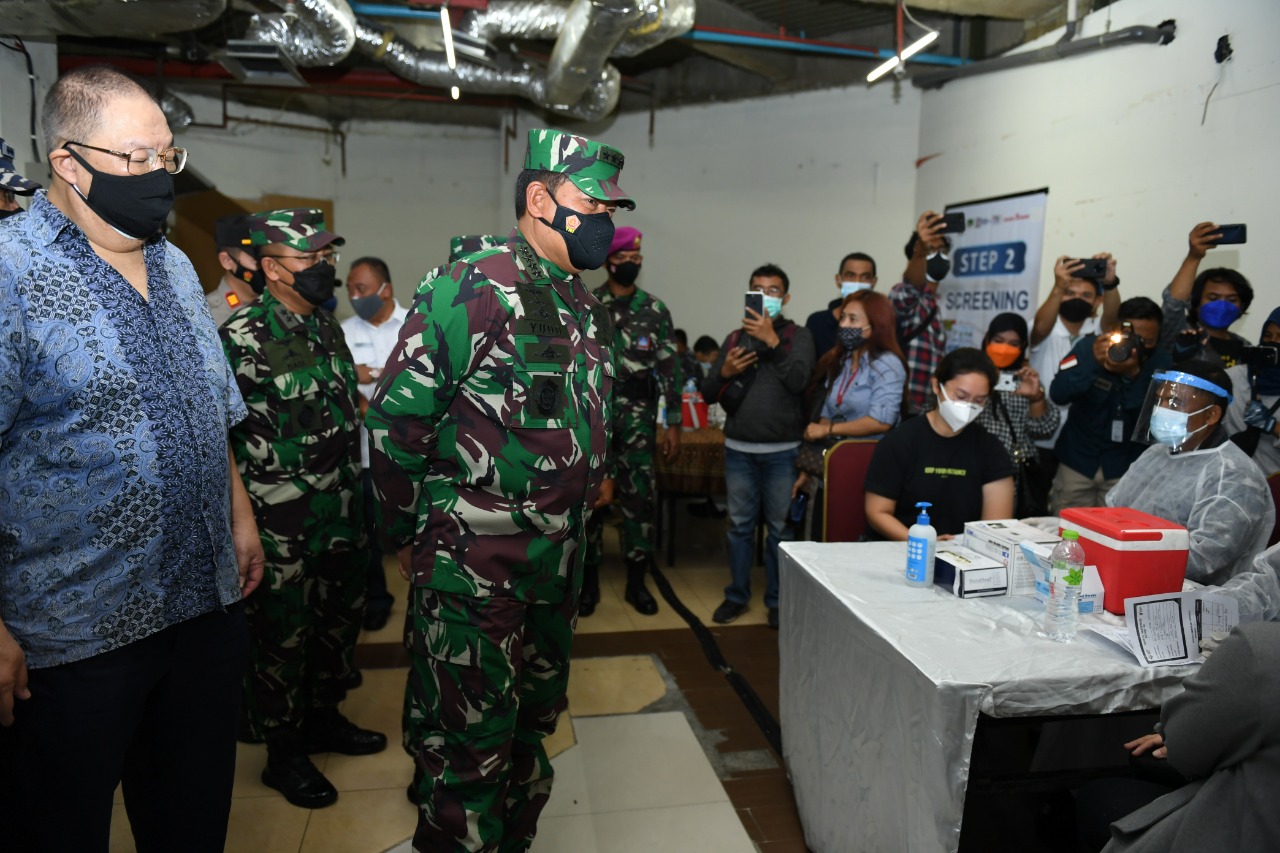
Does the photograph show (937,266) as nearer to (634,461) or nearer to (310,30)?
(634,461)

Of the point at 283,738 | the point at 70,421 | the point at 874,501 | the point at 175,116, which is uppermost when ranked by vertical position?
the point at 175,116

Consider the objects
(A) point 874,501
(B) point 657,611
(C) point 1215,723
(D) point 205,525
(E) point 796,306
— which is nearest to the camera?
(C) point 1215,723

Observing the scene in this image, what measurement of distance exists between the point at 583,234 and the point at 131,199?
32.8 inches

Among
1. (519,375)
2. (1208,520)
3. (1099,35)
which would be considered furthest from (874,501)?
(1099,35)

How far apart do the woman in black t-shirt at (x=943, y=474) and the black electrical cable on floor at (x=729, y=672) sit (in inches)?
30.8

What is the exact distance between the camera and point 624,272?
3645 millimetres

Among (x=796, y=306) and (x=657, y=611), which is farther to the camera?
(x=796, y=306)

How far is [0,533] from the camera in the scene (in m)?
1.24

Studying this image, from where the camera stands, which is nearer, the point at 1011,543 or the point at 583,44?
the point at 1011,543

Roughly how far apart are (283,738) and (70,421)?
147cm

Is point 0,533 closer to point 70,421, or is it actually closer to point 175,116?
point 70,421

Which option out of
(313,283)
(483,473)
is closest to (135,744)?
(483,473)

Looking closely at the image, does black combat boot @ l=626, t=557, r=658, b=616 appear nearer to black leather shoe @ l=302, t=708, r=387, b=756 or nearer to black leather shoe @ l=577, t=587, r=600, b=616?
black leather shoe @ l=577, t=587, r=600, b=616

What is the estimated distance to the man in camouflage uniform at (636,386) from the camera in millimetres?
3689
